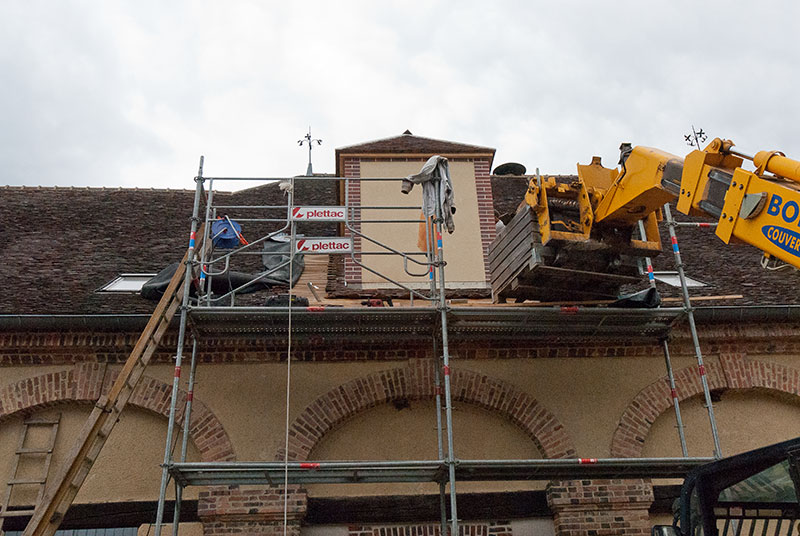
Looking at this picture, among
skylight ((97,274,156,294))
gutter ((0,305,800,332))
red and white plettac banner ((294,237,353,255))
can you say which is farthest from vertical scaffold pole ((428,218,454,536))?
skylight ((97,274,156,294))

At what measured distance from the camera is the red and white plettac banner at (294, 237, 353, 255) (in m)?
8.41

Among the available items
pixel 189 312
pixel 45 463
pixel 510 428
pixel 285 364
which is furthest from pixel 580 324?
pixel 45 463

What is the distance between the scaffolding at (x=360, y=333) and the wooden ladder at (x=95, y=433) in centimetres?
1

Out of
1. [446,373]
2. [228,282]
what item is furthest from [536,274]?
[228,282]

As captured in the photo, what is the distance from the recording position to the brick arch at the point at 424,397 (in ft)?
28.8

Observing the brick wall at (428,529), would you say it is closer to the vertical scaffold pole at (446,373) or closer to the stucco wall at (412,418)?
the stucco wall at (412,418)

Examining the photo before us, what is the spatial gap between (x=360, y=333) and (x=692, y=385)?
4203 millimetres

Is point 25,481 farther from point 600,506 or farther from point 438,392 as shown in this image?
point 600,506

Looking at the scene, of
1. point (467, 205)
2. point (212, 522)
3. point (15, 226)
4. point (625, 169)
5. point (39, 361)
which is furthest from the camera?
point (15, 226)

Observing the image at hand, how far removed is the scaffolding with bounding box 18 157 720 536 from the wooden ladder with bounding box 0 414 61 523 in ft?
4.82

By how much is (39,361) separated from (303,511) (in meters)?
3.74

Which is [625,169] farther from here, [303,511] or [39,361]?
[39,361]

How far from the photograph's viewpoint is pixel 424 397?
9.05m

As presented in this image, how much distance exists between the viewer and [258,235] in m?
11.7
